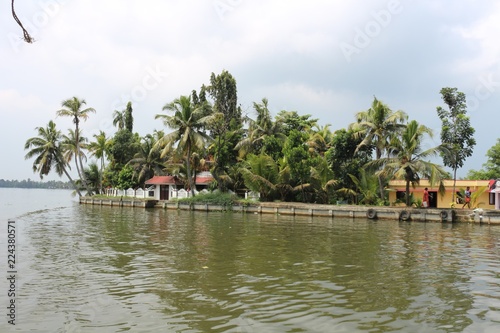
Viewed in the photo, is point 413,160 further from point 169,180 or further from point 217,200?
point 169,180

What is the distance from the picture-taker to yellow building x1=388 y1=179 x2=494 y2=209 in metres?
33.9

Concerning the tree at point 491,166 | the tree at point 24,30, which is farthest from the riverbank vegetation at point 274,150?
the tree at point 24,30

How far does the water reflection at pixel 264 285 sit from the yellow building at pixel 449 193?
18.5m

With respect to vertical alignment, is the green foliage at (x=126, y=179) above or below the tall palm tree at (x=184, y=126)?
below

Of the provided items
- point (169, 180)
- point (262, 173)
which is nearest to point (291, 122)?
point (262, 173)

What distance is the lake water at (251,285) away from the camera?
7062mm

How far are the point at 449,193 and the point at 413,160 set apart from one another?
900cm

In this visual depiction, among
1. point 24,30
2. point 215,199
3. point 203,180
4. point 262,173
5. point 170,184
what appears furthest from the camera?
point 170,184

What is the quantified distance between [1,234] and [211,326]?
52.6 feet

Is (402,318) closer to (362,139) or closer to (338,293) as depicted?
(338,293)

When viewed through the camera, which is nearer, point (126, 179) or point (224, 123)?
point (224, 123)

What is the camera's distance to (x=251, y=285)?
9.52 metres

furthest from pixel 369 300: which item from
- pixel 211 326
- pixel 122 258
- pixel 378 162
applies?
pixel 378 162

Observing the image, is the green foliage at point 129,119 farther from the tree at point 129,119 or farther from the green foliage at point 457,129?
the green foliage at point 457,129
